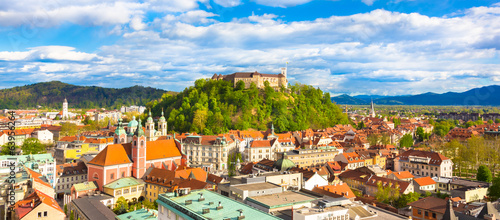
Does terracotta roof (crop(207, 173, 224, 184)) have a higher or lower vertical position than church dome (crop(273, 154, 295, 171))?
lower

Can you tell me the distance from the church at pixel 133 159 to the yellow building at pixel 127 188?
64.1 inches

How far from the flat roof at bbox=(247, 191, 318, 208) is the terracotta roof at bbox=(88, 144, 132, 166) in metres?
26.6

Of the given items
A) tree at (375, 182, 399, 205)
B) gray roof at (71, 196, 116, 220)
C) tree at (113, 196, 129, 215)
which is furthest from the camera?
tree at (375, 182, 399, 205)

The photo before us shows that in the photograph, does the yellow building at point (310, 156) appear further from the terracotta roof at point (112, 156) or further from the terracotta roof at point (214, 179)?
the terracotta roof at point (112, 156)

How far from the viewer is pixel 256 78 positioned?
115 metres

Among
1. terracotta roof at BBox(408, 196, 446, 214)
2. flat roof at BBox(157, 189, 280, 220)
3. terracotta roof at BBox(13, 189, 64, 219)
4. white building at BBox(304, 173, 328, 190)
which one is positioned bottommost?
terracotta roof at BBox(408, 196, 446, 214)

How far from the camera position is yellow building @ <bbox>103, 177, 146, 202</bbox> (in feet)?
151

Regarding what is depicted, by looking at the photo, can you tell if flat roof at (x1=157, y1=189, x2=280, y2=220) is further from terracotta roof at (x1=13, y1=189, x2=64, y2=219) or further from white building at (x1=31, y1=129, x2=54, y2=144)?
white building at (x1=31, y1=129, x2=54, y2=144)

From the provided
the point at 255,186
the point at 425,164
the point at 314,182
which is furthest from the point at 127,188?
the point at 425,164

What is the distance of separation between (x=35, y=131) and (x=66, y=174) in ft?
182

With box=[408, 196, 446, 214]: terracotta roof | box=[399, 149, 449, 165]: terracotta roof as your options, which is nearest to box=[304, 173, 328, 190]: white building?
box=[408, 196, 446, 214]: terracotta roof

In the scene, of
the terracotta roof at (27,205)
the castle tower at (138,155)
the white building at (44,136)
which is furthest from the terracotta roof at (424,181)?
the white building at (44,136)

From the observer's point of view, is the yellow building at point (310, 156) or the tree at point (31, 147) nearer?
the yellow building at point (310, 156)

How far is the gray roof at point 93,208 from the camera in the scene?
36.8 meters
